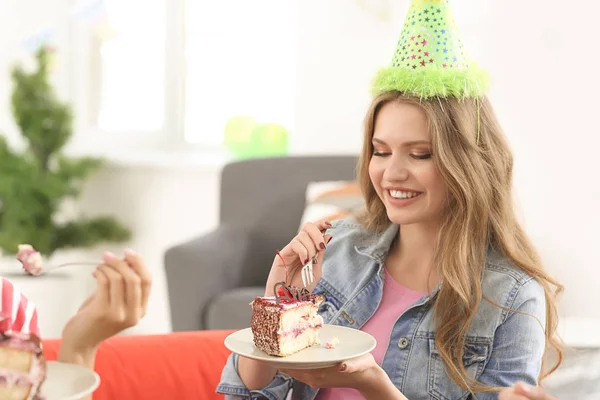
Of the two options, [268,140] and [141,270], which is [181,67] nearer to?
[268,140]

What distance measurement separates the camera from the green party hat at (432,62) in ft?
4.43

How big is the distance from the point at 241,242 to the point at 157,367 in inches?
→ 53.1

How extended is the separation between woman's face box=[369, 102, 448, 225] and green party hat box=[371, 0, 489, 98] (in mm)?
56

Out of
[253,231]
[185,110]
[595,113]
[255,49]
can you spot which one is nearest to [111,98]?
[185,110]

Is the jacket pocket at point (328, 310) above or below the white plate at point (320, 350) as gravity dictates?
below

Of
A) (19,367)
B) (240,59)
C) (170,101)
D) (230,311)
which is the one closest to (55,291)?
(170,101)

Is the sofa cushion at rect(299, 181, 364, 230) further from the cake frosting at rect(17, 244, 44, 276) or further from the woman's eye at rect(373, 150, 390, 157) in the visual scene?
the cake frosting at rect(17, 244, 44, 276)

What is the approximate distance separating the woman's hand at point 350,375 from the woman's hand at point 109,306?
263 millimetres

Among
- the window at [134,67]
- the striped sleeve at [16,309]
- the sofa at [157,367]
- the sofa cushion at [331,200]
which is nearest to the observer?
the striped sleeve at [16,309]

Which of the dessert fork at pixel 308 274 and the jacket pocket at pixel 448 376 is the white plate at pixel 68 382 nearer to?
the dessert fork at pixel 308 274

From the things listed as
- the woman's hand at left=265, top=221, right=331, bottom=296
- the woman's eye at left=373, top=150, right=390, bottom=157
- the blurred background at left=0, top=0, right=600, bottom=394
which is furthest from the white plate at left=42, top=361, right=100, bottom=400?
the blurred background at left=0, top=0, right=600, bottom=394

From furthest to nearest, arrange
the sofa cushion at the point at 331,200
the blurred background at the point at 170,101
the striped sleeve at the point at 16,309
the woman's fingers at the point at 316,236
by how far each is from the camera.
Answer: the blurred background at the point at 170,101 < the sofa cushion at the point at 331,200 < the woman's fingers at the point at 316,236 < the striped sleeve at the point at 16,309

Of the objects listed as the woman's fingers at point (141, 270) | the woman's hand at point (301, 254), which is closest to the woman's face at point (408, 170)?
the woman's hand at point (301, 254)

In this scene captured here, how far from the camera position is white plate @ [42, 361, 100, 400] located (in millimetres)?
887
